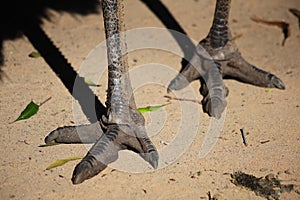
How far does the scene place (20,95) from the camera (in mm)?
2711

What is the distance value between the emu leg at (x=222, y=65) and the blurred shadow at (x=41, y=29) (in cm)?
49

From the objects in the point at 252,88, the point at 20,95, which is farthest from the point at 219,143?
the point at 20,95

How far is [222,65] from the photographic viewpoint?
2.80m

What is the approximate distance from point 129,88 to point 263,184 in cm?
71

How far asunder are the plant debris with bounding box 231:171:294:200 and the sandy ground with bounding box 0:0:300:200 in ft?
0.09

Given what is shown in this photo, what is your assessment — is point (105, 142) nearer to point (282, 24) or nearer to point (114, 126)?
point (114, 126)

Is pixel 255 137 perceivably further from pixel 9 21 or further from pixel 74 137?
pixel 9 21

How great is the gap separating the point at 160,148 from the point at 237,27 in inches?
52.2

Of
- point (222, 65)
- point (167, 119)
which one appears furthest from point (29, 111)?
point (222, 65)

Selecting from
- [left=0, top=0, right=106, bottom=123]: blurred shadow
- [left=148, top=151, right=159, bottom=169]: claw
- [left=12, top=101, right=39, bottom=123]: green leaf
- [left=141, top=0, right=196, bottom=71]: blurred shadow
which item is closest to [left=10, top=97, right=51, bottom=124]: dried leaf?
[left=12, top=101, right=39, bottom=123]: green leaf

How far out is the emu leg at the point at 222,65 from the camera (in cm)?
276

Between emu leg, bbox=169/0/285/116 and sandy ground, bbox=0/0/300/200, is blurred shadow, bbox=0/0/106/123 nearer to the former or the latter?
sandy ground, bbox=0/0/300/200

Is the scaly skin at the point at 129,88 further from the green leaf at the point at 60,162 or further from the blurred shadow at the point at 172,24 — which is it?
the blurred shadow at the point at 172,24

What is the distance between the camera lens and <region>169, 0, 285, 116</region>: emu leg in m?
2.76
